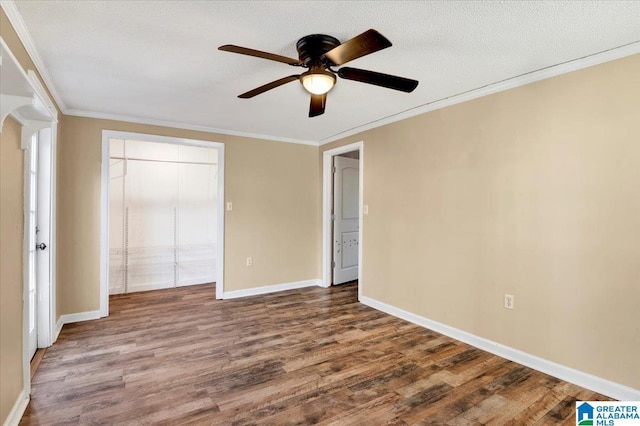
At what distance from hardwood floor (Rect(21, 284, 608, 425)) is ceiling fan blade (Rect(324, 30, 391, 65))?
203 cm

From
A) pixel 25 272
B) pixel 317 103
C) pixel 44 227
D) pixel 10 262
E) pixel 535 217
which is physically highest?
pixel 317 103

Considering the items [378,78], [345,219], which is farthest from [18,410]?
[345,219]

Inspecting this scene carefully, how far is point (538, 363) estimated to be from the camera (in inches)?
94.0

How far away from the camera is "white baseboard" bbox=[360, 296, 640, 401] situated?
79.4 inches

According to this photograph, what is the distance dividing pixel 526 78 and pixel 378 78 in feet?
4.63

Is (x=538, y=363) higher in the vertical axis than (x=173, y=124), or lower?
lower

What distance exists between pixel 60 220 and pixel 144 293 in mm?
1686

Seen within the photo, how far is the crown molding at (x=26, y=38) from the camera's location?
5.26 ft

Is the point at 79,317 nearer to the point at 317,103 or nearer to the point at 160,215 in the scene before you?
the point at 160,215

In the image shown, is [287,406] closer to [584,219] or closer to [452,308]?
[452,308]

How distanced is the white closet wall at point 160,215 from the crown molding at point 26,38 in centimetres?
197

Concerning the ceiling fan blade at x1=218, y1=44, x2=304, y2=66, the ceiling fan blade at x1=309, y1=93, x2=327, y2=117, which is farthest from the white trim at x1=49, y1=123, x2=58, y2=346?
the ceiling fan blade at x1=309, y1=93, x2=327, y2=117

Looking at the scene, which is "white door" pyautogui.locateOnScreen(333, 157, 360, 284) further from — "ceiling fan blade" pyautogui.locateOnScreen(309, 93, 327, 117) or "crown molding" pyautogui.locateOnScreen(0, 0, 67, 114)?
"crown molding" pyautogui.locateOnScreen(0, 0, 67, 114)

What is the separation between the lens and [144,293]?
4551mm
